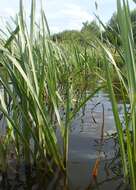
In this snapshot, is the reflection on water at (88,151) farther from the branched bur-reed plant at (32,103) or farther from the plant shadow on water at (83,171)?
the branched bur-reed plant at (32,103)

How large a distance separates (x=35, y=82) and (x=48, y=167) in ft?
1.47

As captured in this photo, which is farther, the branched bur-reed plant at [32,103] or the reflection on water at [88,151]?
the reflection on water at [88,151]

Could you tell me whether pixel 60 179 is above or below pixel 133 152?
below

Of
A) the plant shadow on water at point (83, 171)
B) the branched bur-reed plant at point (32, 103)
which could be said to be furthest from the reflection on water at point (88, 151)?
the branched bur-reed plant at point (32, 103)

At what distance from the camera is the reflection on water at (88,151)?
5.92 feet

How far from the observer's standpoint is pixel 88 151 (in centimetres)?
228

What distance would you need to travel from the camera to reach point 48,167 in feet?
5.80

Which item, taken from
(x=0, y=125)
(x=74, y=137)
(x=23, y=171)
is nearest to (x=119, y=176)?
(x=23, y=171)

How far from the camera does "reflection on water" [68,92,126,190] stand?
5.92ft

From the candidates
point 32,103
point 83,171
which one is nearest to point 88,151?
point 83,171

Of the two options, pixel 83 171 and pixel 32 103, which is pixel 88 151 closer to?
pixel 83 171

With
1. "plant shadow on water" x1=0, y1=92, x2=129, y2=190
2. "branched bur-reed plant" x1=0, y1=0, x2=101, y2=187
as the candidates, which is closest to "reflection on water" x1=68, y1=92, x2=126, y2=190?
"plant shadow on water" x1=0, y1=92, x2=129, y2=190

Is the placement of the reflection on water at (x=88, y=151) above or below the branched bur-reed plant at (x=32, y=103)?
below

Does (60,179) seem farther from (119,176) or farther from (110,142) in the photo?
(110,142)
